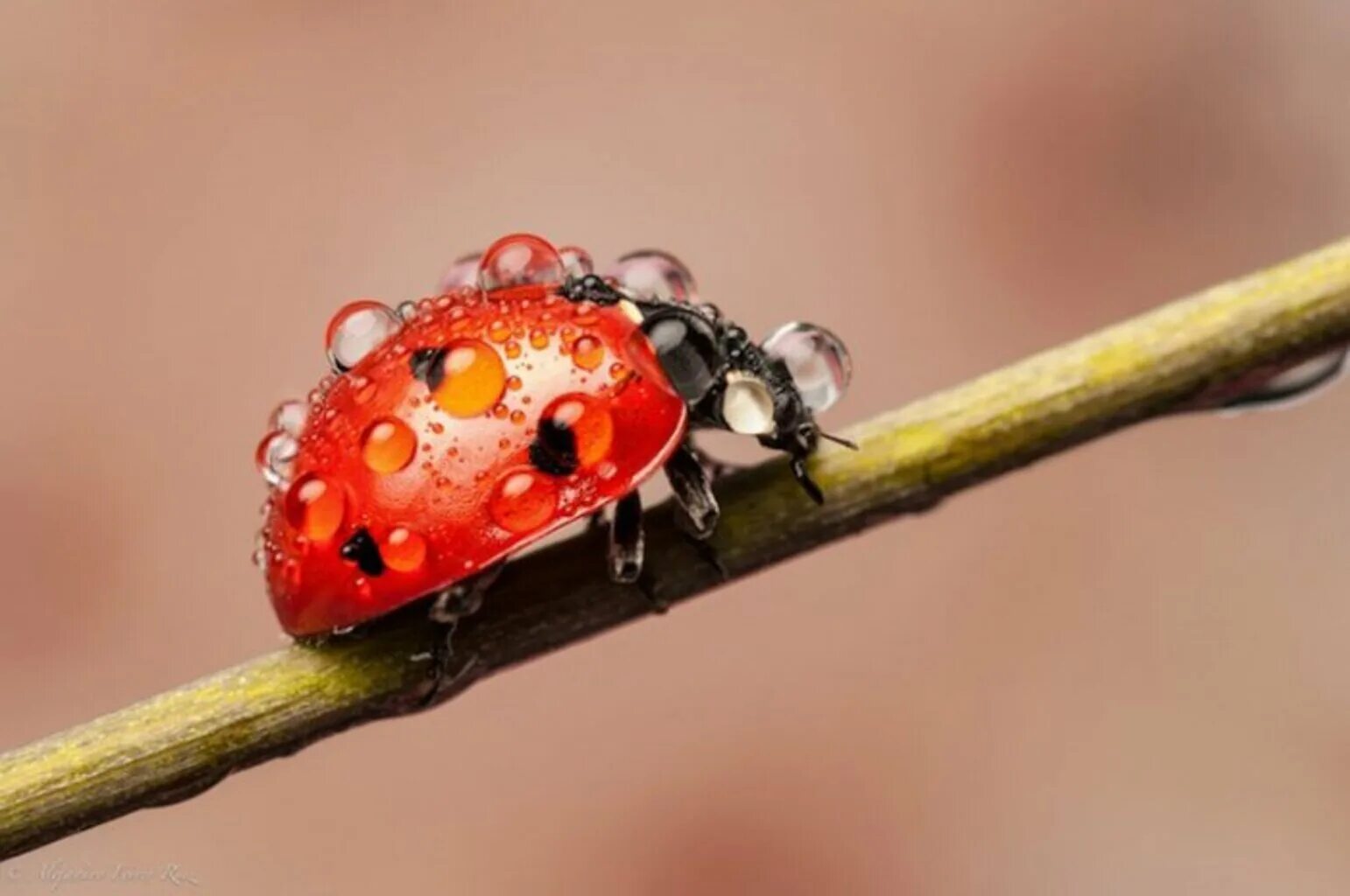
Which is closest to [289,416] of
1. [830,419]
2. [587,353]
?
[587,353]

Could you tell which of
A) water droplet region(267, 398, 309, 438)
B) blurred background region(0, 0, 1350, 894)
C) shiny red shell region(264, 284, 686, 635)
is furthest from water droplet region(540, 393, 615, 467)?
blurred background region(0, 0, 1350, 894)

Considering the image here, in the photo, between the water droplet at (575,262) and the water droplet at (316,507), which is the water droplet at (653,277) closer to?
the water droplet at (575,262)

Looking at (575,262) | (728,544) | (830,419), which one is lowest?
(830,419)

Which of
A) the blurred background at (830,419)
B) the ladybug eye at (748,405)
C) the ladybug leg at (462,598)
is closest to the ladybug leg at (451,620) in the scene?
the ladybug leg at (462,598)

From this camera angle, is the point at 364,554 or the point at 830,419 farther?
the point at 830,419

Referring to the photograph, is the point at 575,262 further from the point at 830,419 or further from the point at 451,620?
the point at 830,419

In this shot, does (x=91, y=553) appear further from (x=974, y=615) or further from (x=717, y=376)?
(x=717, y=376)
